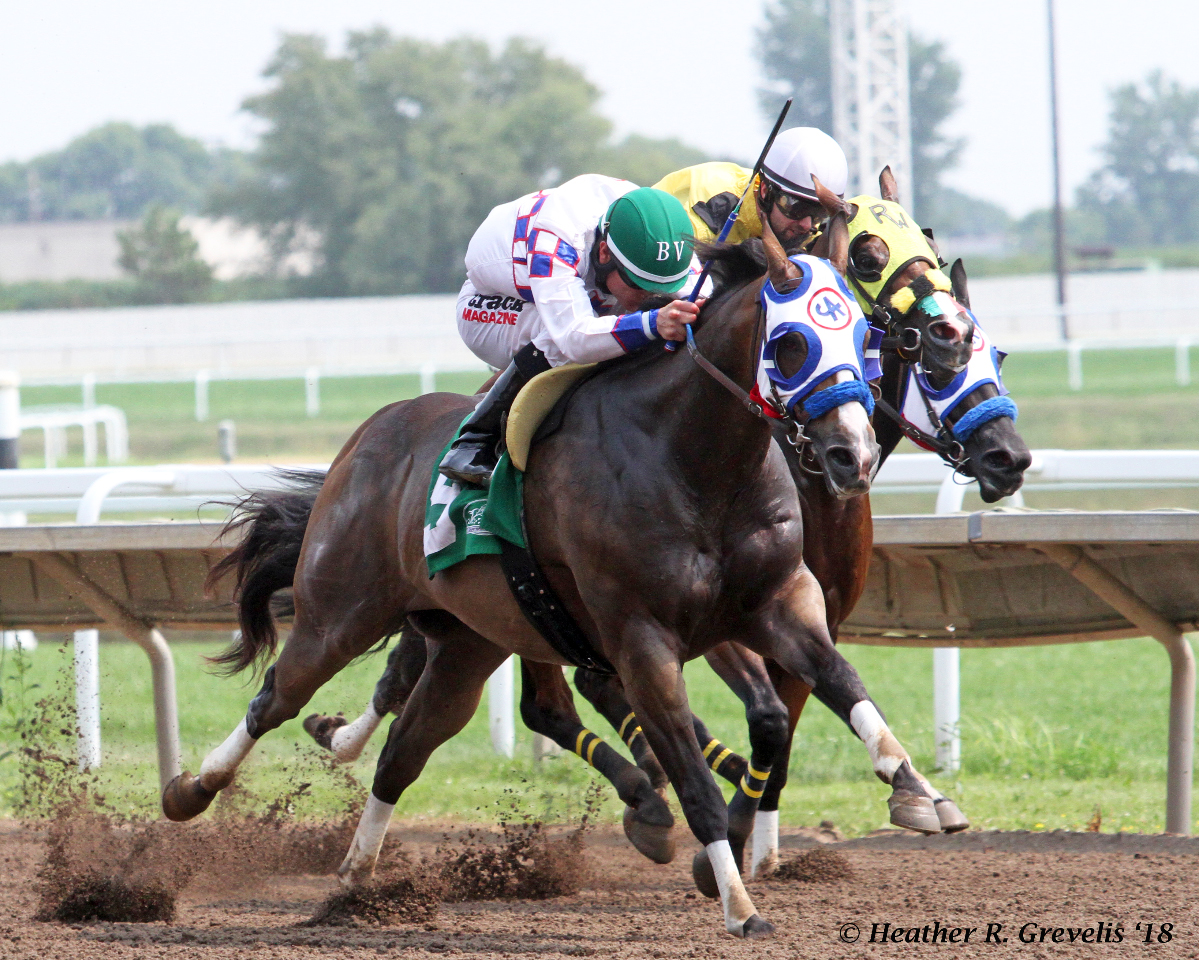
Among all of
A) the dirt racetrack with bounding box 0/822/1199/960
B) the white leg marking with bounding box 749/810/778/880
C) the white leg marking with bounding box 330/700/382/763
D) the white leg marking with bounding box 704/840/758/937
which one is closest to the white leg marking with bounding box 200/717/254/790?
the dirt racetrack with bounding box 0/822/1199/960

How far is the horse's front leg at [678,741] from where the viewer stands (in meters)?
3.09

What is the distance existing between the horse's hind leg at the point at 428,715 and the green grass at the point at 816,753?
67 cm

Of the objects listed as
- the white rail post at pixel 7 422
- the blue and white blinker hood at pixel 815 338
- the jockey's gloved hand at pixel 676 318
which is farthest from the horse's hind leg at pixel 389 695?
the white rail post at pixel 7 422

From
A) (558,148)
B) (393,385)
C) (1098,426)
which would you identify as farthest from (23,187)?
(1098,426)

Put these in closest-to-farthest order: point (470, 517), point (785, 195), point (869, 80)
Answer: point (470, 517) < point (785, 195) < point (869, 80)

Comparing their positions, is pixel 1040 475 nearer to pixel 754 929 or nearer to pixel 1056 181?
pixel 754 929

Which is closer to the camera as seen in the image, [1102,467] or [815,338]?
[815,338]

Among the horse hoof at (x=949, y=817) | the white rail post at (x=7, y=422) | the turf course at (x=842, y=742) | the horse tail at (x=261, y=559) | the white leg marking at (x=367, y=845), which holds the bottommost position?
the turf course at (x=842, y=742)

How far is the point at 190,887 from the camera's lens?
4.34m

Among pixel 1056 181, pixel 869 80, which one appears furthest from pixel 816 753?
pixel 869 80

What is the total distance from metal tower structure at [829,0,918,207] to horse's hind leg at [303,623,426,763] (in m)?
29.1

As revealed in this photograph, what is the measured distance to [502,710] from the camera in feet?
19.2

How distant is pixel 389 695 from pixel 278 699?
521 millimetres

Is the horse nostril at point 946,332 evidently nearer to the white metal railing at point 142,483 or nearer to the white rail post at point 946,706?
the white rail post at point 946,706
